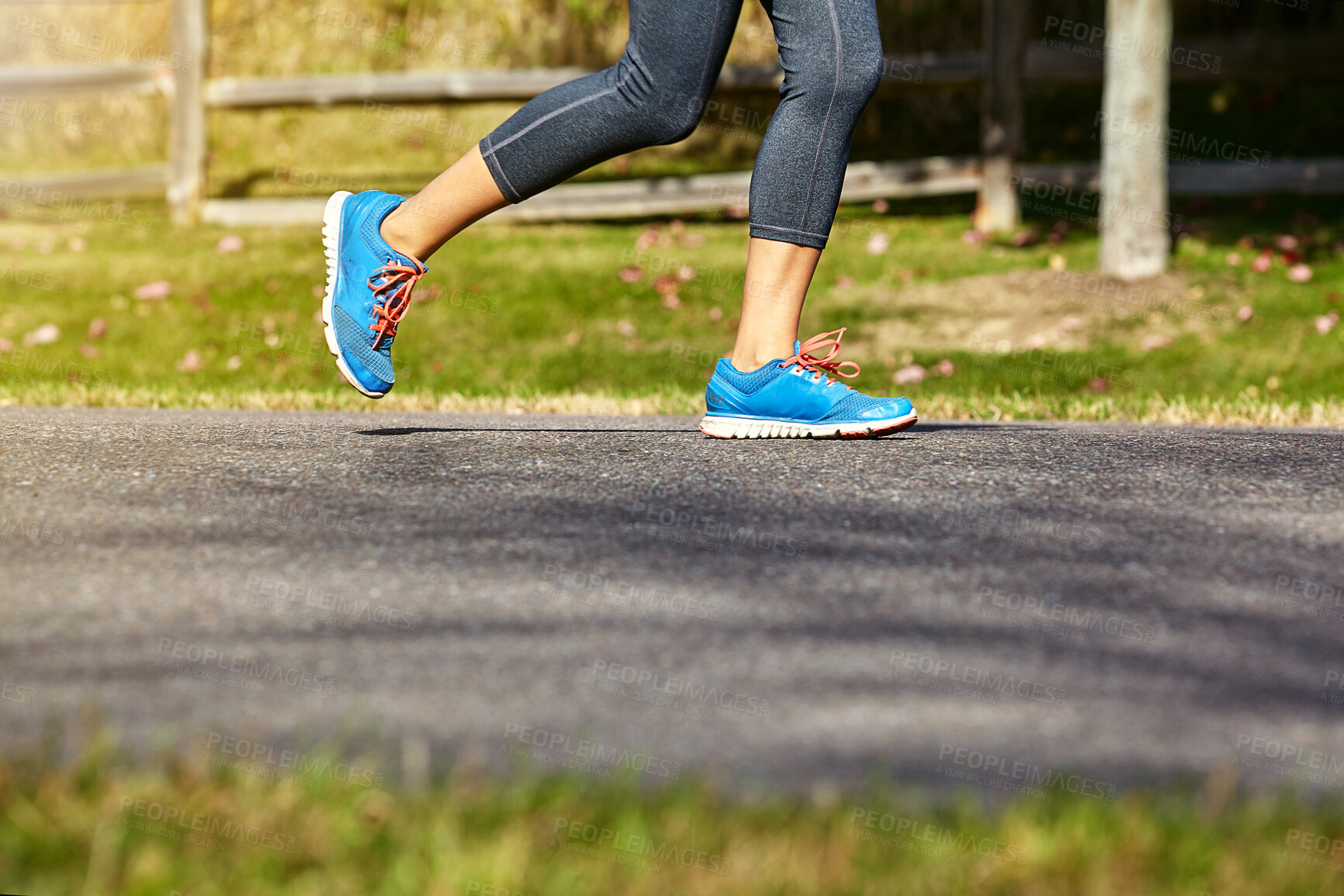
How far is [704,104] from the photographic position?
105 inches

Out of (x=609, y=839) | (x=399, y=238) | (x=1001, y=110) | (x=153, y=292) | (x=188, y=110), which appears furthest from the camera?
A: (x=188, y=110)

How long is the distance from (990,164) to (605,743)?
710 centimetres

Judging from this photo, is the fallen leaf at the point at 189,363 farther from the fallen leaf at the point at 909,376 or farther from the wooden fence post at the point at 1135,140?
the wooden fence post at the point at 1135,140

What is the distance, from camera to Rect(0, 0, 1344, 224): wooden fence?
301 inches

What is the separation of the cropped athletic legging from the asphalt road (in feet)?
1.99

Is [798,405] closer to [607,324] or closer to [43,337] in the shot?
[607,324]

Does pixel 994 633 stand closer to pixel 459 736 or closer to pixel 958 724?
pixel 958 724

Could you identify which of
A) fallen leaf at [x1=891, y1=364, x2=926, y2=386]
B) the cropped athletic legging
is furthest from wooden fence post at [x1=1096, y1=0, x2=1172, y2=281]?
the cropped athletic legging

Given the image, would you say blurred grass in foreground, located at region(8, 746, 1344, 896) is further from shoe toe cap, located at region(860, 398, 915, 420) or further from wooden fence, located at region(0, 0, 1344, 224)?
wooden fence, located at region(0, 0, 1344, 224)

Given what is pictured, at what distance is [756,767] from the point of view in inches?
49.2

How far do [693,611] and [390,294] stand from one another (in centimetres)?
144

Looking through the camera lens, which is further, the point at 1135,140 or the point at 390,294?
the point at 1135,140

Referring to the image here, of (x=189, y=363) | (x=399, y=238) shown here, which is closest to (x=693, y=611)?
(x=399, y=238)

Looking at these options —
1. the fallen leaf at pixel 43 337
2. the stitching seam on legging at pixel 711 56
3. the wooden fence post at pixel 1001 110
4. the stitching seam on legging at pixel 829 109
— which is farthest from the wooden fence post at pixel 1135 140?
the fallen leaf at pixel 43 337
